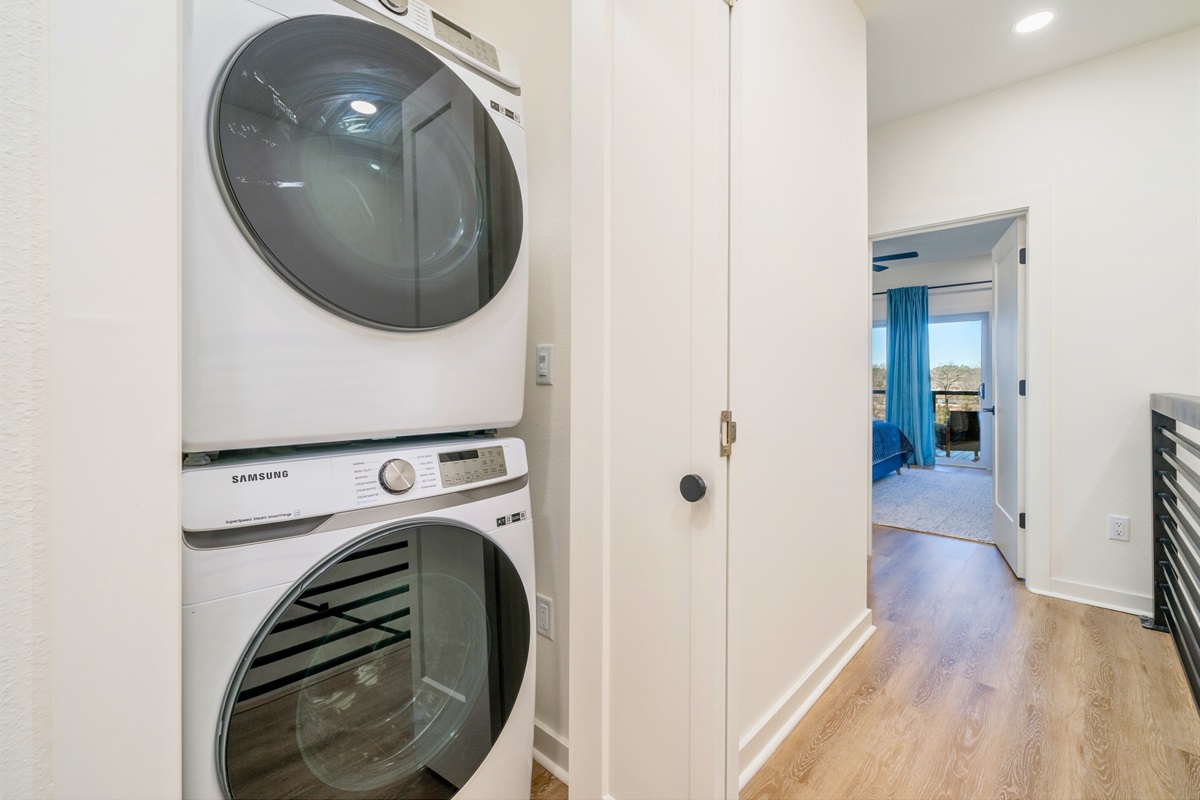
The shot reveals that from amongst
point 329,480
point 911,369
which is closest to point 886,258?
point 911,369

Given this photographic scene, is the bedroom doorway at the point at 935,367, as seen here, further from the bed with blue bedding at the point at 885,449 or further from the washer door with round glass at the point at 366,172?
the washer door with round glass at the point at 366,172

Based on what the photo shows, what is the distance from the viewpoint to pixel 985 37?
7.35 ft

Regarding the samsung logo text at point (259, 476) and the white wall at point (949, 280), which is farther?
the white wall at point (949, 280)

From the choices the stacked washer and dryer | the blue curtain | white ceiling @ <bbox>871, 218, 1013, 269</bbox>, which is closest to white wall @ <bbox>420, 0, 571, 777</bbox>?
the stacked washer and dryer

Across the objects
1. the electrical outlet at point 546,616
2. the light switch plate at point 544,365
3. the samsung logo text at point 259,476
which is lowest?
the electrical outlet at point 546,616

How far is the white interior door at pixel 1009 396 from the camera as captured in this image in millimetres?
2674

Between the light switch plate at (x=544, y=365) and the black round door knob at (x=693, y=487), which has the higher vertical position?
the light switch plate at (x=544, y=365)

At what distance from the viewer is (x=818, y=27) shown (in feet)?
5.49

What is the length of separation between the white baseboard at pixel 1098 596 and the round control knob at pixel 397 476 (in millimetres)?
3098

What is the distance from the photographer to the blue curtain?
21.8 ft

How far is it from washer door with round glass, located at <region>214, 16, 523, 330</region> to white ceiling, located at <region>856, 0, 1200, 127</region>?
1971 mm

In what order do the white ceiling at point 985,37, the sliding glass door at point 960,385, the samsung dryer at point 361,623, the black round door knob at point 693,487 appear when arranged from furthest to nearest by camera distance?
the sliding glass door at point 960,385 → the white ceiling at point 985,37 → the black round door knob at point 693,487 → the samsung dryer at point 361,623

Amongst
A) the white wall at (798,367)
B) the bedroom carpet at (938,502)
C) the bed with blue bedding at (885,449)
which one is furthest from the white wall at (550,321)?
the bed with blue bedding at (885,449)

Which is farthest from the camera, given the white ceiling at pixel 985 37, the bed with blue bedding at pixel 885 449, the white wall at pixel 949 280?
the white wall at pixel 949 280
